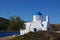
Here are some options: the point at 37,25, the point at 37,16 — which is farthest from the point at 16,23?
the point at 37,25

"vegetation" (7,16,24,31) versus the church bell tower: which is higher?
the church bell tower

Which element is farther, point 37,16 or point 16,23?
point 16,23

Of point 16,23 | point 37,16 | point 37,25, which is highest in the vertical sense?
point 37,16

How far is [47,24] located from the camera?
3350cm

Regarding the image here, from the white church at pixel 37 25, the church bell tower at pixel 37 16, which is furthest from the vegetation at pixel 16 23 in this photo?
the church bell tower at pixel 37 16

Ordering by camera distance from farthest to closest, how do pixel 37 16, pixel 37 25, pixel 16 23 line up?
pixel 16 23 → pixel 37 16 → pixel 37 25

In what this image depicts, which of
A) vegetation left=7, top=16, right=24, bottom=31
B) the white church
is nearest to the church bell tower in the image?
the white church

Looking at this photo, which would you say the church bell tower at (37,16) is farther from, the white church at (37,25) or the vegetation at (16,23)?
the vegetation at (16,23)

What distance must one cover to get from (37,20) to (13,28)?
12240mm

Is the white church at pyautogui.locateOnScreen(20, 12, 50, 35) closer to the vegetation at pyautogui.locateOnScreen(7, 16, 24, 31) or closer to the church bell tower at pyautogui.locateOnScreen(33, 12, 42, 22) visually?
the church bell tower at pyautogui.locateOnScreen(33, 12, 42, 22)

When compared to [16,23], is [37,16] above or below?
above

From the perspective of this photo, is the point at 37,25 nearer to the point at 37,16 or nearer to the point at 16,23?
the point at 37,16

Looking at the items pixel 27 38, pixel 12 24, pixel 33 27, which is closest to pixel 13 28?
pixel 12 24

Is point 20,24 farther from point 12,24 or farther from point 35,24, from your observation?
point 35,24
